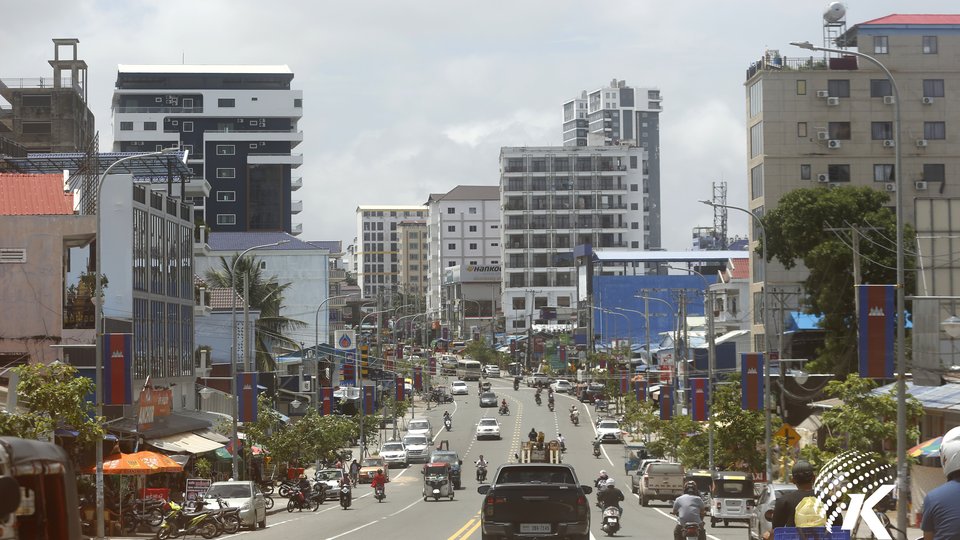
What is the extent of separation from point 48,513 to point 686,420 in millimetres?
54761

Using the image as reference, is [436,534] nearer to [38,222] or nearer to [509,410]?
[38,222]

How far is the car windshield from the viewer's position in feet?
130

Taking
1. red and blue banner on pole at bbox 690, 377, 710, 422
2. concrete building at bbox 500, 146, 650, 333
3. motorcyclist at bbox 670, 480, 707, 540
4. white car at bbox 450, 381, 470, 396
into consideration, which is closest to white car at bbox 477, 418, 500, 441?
red and blue banner on pole at bbox 690, 377, 710, 422

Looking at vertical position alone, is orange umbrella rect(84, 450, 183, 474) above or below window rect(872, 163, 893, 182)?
below

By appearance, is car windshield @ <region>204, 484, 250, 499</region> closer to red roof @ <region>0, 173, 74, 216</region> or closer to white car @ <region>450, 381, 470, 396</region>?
red roof @ <region>0, 173, 74, 216</region>

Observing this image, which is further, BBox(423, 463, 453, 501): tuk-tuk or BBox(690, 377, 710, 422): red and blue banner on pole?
BBox(690, 377, 710, 422): red and blue banner on pole

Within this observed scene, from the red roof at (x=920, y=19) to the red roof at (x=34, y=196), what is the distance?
50.0m

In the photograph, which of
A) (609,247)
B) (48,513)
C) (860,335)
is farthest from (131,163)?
(609,247)

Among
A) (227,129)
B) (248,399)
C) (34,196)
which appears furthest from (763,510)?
(227,129)

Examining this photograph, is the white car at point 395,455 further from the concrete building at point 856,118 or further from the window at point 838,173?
the window at point 838,173

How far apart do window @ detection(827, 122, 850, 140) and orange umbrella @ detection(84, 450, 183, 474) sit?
54.9 m

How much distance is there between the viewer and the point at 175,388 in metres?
59.6

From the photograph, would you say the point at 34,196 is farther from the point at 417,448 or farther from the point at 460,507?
the point at 417,448

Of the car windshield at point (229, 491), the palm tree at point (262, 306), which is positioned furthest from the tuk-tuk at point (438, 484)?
the palm tree at point (262, 306)
